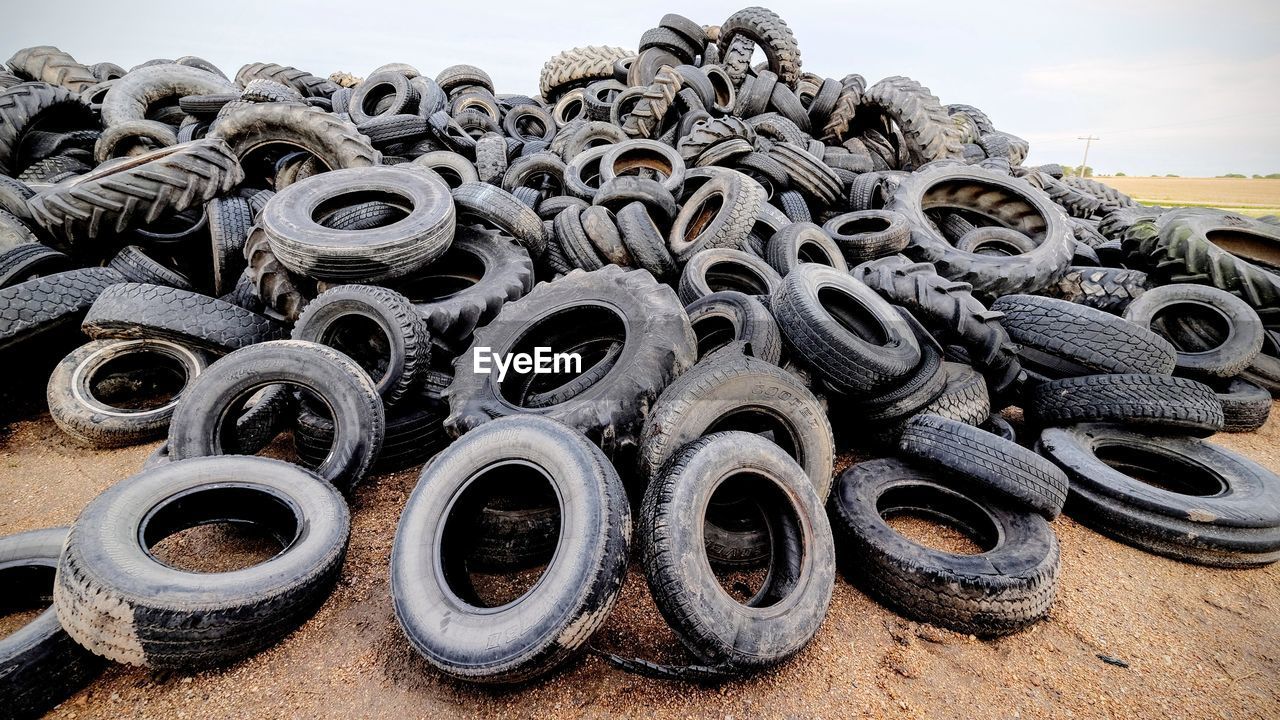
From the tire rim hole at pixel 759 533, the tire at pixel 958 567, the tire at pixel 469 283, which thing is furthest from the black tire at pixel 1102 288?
the tire at pixel 469 283

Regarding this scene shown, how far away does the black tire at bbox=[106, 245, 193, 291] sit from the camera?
14.3 ft

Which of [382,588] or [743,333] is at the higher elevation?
[743,333]

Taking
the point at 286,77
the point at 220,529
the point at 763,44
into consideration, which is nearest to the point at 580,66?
the point at 763,44

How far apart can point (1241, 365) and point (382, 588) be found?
6362 mm

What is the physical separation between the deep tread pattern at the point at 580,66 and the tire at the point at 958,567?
10.4 m

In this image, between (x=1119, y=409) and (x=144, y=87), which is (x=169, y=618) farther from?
(x=144, y=87)

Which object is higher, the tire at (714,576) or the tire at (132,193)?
the tire at (132,193)

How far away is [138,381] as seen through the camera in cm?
410

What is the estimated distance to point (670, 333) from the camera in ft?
10.4

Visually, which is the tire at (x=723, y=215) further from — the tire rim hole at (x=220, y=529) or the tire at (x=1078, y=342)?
the tire rim hole at (x=220, y=529)

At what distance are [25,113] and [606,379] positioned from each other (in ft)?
26.3

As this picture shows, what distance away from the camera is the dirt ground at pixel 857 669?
6.59 feet

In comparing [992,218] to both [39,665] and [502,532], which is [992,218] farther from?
[39,665]

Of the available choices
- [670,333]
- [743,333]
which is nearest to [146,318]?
[670,333]
